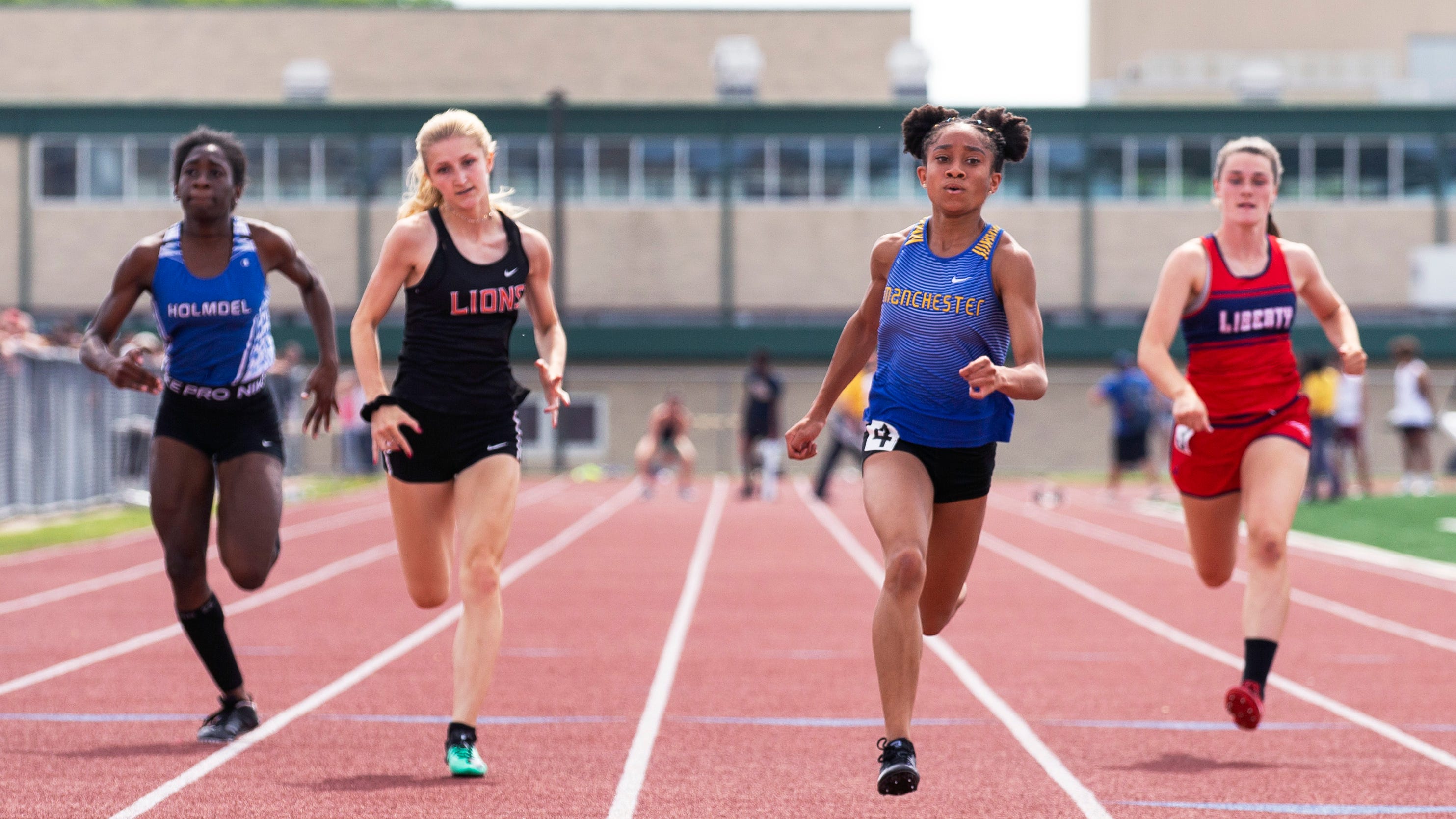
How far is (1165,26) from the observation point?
64.4m

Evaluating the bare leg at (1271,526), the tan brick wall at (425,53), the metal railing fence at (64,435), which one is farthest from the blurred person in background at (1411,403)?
the tan brick wall at (425,53)

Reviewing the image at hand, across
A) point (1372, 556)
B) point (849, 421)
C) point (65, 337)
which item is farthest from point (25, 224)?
point (1372, 556)

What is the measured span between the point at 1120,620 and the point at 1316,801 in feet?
18.9

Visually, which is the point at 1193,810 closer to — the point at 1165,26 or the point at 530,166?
the point at 530,166

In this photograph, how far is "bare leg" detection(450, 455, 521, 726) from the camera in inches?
231

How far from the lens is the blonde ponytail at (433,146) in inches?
231

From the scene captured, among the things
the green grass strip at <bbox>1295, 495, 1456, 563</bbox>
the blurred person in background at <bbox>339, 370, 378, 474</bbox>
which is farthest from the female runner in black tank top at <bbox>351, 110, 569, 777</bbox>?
the blurred person in background at <bbox>339, 370, 378, 474</bbox>

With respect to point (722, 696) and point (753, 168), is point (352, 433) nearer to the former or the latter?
point (753, 168)

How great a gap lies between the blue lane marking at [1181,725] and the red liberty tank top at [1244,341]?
4.75ft

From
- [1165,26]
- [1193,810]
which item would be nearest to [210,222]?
[1193,810]

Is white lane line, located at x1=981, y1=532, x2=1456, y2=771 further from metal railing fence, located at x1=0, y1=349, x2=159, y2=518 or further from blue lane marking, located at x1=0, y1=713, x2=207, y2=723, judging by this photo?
metal railing fence, located at x1=0, y1=349, x2=159, y2=518

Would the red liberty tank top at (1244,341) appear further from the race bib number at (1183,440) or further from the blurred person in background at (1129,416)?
the blurred person in background at (1129,416)

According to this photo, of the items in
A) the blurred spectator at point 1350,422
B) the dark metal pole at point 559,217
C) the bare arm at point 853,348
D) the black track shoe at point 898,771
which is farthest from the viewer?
the dark metal pole at point 559,217

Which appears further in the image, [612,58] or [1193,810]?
[612,58]
